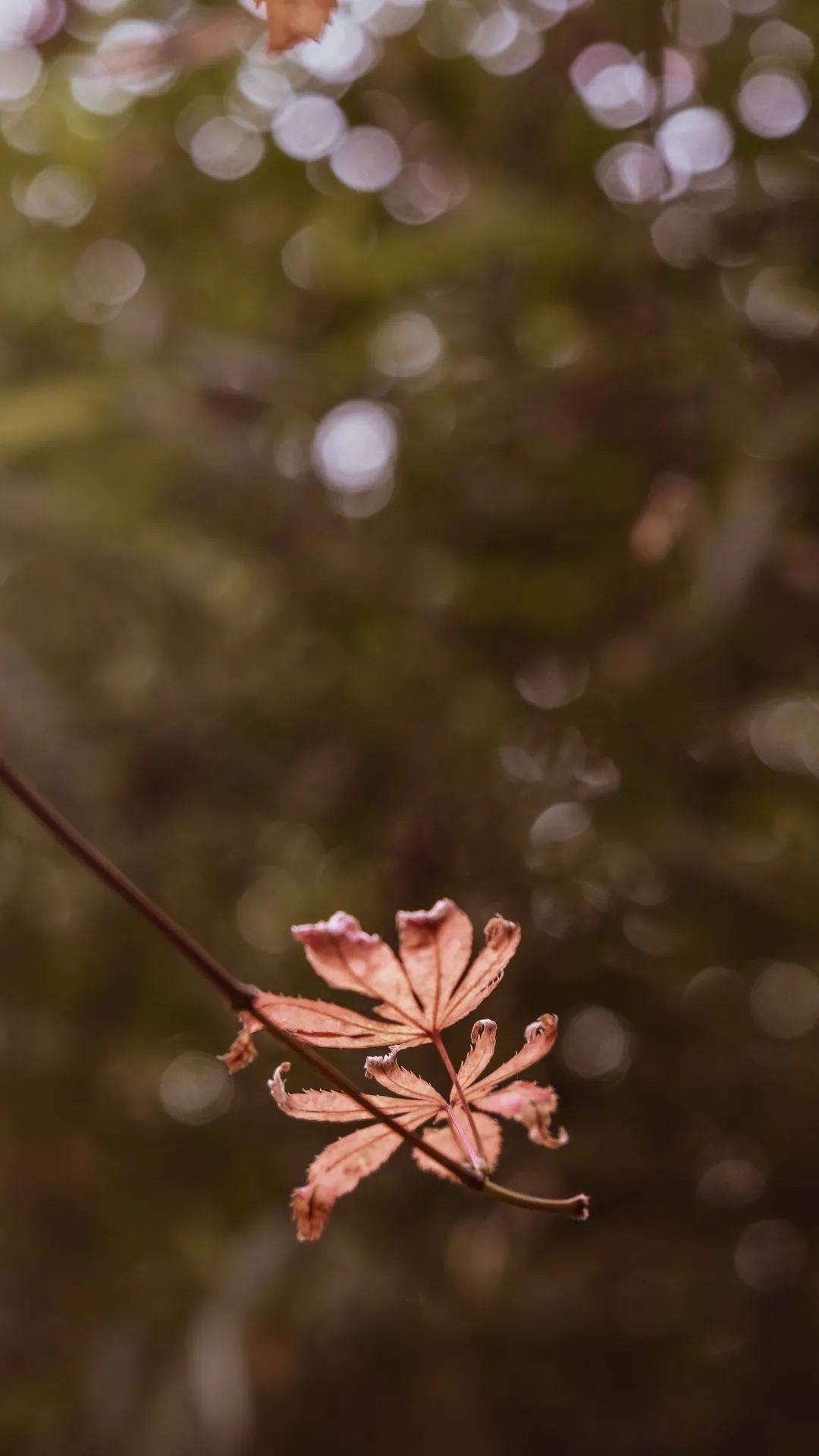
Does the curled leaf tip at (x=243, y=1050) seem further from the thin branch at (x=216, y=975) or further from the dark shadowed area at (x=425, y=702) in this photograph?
the dark shadowed area at (x=425, y=702)

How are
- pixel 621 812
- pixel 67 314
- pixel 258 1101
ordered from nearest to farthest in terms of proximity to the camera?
pixel 621 812
pixel 258 1101
pixel 67 314

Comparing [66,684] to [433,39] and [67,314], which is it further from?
[433,39]

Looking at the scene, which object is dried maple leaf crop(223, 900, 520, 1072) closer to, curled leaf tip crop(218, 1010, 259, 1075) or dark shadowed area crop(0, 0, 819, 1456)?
curled leaf tip crop(218, 1010, 259, 1075)

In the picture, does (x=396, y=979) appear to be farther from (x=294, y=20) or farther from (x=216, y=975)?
(x=294, y=20)

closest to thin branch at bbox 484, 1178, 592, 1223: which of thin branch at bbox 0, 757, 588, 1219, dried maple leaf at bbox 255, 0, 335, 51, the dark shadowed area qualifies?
thin branch at bbox 0, 757, 588, 1219

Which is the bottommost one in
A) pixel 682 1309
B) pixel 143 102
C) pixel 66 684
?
pixel 682 1309

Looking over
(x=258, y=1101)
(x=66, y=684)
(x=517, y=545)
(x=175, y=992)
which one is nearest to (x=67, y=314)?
(x=66, y=684)

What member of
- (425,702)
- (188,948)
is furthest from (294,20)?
(425,702)
